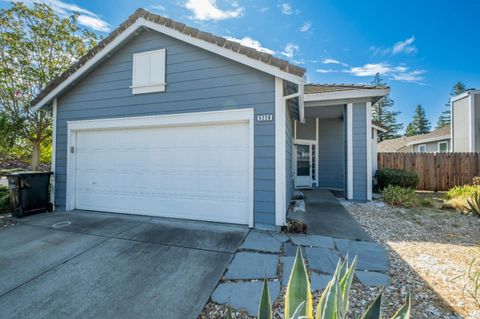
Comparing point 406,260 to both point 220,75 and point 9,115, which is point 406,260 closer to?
point 220,75

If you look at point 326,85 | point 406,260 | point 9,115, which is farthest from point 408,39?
point 9,115

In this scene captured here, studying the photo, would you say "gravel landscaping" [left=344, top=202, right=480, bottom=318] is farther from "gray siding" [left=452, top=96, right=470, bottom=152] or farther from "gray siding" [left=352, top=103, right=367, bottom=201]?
"gray siding" [left=452, top=96, right=470, bottom=152]

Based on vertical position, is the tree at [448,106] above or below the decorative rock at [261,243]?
above

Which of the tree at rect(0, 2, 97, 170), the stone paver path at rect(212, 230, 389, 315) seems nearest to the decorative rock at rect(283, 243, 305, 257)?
the stone paver path at rect(212, 230, 389, 315)

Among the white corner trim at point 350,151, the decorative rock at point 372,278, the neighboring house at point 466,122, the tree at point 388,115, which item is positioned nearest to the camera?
the decorative rock at point 372,278

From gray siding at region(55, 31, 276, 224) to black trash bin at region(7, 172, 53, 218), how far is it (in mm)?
322

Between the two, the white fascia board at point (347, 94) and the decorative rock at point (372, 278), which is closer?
the decorative rock at point (372, 278)

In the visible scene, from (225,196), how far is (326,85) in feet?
23.9

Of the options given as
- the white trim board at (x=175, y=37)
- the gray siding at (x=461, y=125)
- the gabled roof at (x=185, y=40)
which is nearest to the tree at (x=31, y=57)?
the white trim board at (x=175, y=37)

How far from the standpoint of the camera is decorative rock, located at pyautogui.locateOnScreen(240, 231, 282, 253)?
3605 mm

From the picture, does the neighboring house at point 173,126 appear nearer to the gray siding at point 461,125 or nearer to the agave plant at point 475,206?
the agave plant at point 475,206

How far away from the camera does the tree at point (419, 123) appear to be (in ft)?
137

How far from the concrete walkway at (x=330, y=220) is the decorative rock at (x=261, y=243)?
96 cm

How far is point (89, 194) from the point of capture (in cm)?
599
